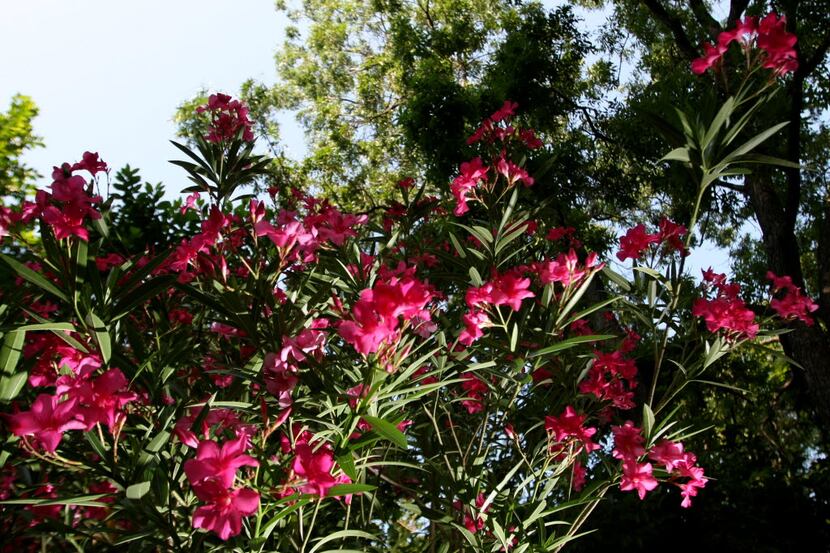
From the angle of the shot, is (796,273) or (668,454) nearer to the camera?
(668,454)

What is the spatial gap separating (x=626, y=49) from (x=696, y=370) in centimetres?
659

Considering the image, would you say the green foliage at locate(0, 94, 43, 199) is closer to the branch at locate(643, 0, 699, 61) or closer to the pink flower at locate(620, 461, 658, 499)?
the pink flower at locate(620, 461, 658, 499)

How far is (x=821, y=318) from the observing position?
4.96 meters

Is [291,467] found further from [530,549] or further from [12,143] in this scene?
[12,143]

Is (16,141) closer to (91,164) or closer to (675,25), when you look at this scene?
(91,164)

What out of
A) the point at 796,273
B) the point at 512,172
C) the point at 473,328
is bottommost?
the point at 473,328

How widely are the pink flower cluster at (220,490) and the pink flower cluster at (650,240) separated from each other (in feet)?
4.67

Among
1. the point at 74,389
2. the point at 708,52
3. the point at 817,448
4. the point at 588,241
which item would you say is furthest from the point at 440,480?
the point at 817,448

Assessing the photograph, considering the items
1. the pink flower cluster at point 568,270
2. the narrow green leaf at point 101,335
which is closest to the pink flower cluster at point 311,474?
the narrow green leaf at point 101,335

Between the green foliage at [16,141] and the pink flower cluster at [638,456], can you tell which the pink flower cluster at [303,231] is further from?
the green foliage at [16,141]

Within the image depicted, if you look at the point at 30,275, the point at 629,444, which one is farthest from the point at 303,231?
the point at 629,444

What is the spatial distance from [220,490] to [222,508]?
0.03 metres

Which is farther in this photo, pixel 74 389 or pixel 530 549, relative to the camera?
pixel 530 549

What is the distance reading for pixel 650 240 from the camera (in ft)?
6.67
